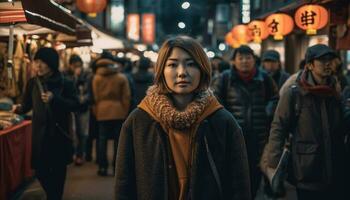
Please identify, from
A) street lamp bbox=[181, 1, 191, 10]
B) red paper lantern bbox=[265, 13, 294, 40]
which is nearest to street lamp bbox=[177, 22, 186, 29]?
street lamp bbox=[181, 1, 191, 10]

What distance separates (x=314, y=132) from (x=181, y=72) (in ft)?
7.49

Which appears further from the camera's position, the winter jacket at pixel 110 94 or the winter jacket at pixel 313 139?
the winter jacket at pixel 110 94

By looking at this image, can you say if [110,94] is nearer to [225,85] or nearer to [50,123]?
[50,123]

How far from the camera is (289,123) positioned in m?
5.63

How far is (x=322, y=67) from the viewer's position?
222 inches

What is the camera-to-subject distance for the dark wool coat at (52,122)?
7285 millimetres

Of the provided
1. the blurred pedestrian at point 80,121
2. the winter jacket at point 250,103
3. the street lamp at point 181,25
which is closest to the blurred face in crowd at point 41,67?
the winter jacket at point 250,103

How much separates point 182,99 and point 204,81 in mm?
175

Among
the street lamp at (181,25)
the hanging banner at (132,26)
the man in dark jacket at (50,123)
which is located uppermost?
the street lamp at (181,25)

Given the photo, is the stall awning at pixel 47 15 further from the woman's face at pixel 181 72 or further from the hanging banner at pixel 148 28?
the hanging banner at pixel 148 28

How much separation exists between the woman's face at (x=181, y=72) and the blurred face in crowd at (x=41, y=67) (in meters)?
3.93

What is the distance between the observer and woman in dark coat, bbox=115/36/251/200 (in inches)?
140

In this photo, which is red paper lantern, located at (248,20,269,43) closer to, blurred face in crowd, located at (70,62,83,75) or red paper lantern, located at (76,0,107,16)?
red paper lantern, located at (76,0,107,16)

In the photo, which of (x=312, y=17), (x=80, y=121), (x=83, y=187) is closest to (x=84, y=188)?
(x=83, y=187)
